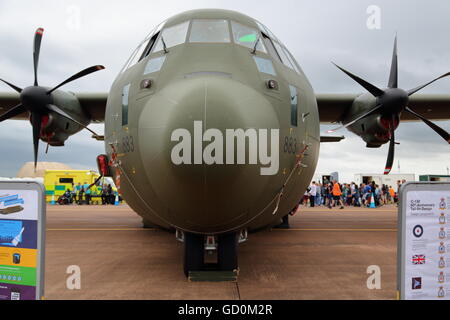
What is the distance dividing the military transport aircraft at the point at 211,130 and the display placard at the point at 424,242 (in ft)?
3.98

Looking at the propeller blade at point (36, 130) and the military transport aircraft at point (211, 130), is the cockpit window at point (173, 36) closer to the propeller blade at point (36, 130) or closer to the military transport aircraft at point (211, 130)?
the military transport aircraft at point (211, 130)

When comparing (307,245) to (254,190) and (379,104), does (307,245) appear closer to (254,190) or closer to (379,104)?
(379,104)

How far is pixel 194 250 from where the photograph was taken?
14.1ft

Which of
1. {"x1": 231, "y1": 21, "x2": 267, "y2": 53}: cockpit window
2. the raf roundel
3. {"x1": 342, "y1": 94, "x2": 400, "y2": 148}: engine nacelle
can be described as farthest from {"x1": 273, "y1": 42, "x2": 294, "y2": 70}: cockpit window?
{"x1": 342, "y1": 94, "x2": 400, "y2": 148}: engine nacelle

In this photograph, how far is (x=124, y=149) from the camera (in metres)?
3.66

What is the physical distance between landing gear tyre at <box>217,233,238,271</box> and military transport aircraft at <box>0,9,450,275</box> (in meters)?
0.01

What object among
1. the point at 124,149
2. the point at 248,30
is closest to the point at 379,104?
the point at 248,30

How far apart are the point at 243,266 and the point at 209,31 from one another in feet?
12.6

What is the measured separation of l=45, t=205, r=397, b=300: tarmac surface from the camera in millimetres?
4402

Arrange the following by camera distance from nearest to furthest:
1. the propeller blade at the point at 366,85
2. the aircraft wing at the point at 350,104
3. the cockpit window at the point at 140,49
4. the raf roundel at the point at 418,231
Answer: the raf roundel at the point at 418,231
the cockpit window at the point at 140,49
the propeller blade at the point at 366,85
the aircraft wing at the point at 350,104

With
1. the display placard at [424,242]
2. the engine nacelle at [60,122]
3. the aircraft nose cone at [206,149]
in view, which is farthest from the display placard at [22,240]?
the engine nacelle at [60,122]

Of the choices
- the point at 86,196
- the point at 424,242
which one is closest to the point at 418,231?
the point at 424,242

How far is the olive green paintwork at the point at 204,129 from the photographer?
3.06 meters

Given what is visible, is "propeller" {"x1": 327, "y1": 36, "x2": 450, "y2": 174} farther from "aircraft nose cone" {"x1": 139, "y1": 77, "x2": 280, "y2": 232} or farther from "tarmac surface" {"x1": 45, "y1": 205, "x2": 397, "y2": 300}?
"aircraft nose cone" {"x1": 139, "y1": 77, "x2": 280, "y2": 232}
